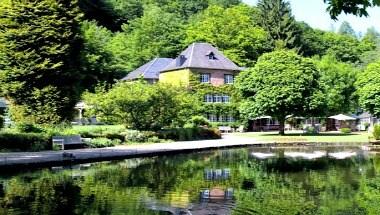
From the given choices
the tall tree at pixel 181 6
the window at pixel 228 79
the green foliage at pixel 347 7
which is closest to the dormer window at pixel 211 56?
the window at pixel 228 79

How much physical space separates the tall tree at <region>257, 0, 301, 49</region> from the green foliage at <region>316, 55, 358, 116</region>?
296 inches

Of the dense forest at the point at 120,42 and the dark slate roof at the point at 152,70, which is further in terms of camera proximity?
the dark slate roof at the point at 152,70

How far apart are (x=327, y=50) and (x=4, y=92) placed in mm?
73795

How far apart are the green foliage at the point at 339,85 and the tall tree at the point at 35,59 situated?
144 feet

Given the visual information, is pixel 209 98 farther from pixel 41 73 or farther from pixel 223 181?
pixel 223 181

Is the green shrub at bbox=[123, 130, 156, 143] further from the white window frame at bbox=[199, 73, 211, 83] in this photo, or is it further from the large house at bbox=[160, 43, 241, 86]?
the white window frame at bbox=[199, 73, 211, 83]

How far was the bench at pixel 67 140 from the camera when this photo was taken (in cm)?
3375

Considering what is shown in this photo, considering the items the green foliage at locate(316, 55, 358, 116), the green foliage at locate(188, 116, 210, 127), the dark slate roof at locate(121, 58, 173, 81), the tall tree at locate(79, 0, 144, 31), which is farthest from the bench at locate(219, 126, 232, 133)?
the tall tree at locate(79, 0, 144, 31)

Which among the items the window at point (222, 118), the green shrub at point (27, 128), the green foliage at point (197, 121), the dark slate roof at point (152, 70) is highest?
the dark slate roof at point (152, 70)

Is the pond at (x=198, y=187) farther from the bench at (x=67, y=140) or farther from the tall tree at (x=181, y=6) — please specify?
the tall tree at (x=181, y=6)

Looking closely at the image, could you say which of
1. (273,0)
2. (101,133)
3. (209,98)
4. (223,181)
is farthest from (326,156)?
(273,0)

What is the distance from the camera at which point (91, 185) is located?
66.4ft

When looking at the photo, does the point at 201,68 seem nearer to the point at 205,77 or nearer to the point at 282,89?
the point at 205,77

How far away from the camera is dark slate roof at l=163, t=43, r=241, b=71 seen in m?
66.2
